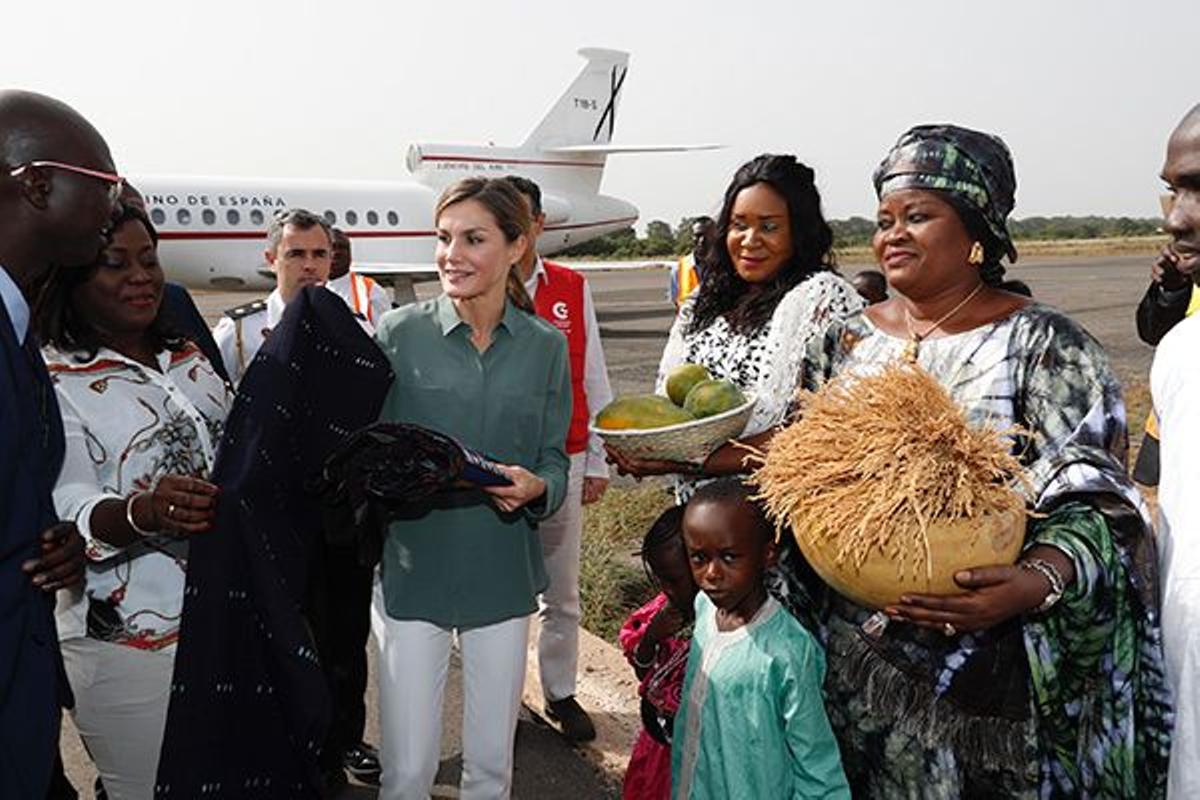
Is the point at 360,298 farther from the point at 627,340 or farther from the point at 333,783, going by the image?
the point at 627,340

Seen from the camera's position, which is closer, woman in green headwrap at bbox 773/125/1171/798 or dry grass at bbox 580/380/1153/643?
woman in green headwrap at bbox 773/125/1171/798

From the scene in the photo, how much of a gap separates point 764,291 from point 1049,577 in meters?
1.34

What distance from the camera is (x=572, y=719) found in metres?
3.95

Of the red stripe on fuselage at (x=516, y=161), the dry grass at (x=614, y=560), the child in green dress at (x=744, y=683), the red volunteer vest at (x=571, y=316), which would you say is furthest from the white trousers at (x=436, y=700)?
the red stripe on fuselage at (x=516, y=161)

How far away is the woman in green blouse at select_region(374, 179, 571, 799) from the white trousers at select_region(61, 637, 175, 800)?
58 centimetres

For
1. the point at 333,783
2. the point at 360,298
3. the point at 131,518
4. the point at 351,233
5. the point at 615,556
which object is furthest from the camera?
the point at 351,233

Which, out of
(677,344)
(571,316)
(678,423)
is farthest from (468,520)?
(571,316)

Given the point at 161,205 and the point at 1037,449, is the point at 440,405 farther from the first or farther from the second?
the point at 161,205

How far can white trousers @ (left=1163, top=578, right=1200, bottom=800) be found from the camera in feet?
5.87

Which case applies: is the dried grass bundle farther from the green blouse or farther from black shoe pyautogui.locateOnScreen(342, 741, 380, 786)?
black shoe pyautogui.locateOnScreen(342, 741, 380, 786)

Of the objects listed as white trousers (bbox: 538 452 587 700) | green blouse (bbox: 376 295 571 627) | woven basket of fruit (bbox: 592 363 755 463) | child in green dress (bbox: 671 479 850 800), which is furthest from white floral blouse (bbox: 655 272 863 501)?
white trousers (bbox: 538 452 587 700)

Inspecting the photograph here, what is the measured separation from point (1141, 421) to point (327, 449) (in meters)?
8.27

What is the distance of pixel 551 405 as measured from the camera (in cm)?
292

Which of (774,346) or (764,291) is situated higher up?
(764,291)
